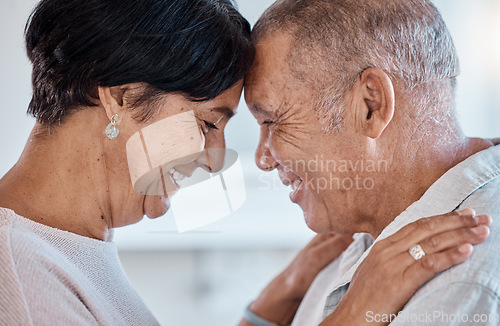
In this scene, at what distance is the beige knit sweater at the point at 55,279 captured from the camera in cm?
79

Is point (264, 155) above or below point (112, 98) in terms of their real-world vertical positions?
below

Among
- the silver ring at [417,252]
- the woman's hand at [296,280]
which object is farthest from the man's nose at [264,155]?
the silver ring at [417,252]

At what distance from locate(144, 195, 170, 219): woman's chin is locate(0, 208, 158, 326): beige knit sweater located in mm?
102

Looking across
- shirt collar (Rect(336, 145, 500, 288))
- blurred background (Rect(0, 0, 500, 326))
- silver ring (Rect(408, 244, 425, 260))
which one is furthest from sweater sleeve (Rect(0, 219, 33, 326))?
shirt collar (Rect(336, 145, 500, 288))

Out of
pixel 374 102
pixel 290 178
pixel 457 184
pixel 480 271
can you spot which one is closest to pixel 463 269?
pixel 480 271

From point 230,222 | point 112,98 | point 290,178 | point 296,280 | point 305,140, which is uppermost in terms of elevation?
point 112,98

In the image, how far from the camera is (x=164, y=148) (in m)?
1.01

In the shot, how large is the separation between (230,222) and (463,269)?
0.69 meters

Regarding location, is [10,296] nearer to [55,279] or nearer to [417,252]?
[55,279]

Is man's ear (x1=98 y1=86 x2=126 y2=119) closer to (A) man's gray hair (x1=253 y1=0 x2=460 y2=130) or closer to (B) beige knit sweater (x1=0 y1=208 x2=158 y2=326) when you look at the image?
(B) beige knit sweater (x1=0 y1=208 x2=158 y2=326)

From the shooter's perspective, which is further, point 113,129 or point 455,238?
point 113,129

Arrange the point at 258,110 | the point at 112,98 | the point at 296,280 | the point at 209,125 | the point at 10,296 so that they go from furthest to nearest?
the point at 296,280
the point at 258,110
the point at 209,125
the point at 112,98
the point at 10,296

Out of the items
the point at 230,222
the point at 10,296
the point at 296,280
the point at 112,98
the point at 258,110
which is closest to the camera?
the point at 10,296

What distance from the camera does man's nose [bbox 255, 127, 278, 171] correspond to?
4.03ft
